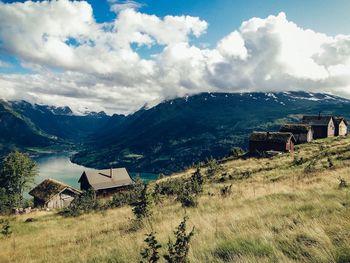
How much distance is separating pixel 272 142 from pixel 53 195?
56286mm

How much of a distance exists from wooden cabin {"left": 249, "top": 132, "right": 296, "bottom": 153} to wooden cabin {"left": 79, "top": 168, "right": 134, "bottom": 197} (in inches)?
1493

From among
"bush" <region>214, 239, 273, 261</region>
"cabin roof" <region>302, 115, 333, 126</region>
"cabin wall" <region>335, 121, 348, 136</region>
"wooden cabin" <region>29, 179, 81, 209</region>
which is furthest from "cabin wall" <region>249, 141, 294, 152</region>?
"bush" <region>214, 239, 273, 261</region>

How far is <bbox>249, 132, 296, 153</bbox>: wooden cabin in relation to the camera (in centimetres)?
8075

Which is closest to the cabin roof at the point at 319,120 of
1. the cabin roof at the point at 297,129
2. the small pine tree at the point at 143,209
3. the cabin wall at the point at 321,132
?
the cabin wall at the point at 321,132

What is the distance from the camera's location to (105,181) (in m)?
102

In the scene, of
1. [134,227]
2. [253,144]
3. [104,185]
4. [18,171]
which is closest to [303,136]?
[253,144]

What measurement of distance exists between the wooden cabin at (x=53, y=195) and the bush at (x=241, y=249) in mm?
83085

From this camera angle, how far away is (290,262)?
278 inches

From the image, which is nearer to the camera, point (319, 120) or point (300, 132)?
point (300, 132)

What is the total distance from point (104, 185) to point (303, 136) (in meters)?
57.7

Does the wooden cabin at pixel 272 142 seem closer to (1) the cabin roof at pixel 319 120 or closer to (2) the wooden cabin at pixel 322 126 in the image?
(2) the wooden cabin at pixel 322 126

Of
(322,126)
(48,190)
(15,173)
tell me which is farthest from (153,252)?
(322,126)

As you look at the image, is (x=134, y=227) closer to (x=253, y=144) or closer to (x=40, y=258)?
(x=40, y=258)

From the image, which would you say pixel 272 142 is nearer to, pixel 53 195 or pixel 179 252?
pixel 53 195
